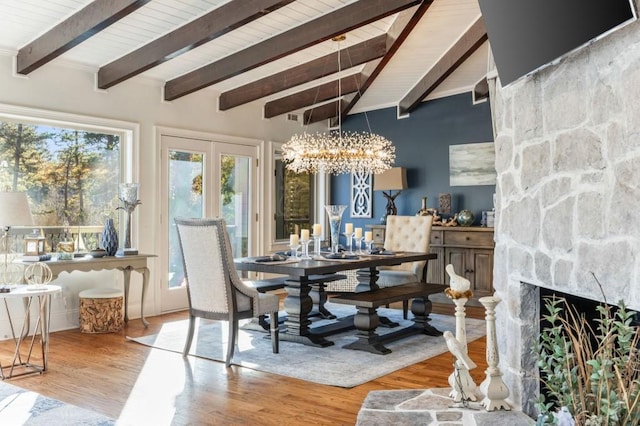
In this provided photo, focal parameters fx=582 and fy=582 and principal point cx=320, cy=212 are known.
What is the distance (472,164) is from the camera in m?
7.17

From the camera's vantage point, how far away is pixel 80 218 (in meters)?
5.71

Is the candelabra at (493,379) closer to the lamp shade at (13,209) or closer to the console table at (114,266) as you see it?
the lamp shade at (13,209)

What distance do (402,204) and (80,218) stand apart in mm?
4126

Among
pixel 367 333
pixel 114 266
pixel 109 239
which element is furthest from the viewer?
pixel 109 239

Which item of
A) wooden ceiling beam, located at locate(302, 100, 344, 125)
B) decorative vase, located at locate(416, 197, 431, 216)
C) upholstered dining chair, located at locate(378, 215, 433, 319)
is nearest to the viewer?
upholstered dining chair, located at locate(378, 215, 433, 319)

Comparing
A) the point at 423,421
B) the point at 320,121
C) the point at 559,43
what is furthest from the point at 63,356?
the point at 320,121

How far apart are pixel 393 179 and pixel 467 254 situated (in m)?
1.47

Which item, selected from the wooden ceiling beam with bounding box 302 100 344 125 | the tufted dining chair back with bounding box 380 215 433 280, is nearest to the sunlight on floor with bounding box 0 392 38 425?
the tufted dining chair back with bounding box 380 215 433 280

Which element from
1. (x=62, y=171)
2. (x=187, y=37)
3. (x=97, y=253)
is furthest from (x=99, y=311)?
(x=187, y=37)

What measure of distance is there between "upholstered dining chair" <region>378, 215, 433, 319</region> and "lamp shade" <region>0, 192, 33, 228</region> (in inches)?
128

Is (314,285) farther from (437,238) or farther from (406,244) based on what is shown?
(437,238)

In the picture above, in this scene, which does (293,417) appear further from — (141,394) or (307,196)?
(307,196)

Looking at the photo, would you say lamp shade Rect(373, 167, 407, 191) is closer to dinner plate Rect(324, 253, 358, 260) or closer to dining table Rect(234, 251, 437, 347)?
dining table Rect(234, 251, 437, 347)

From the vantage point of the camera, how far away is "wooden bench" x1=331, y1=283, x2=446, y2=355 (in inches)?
177
